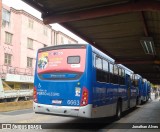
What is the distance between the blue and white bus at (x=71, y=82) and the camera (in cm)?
1101

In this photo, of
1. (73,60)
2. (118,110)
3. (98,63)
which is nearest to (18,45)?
(118,110)

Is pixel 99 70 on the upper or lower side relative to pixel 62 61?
lower

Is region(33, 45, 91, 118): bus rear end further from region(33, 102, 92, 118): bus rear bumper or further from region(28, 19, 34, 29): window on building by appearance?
region(28, 19, 34, 29): window on building

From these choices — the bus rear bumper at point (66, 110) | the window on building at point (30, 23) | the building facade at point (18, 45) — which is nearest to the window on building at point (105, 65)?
the bus rear bumper at point (66, 110)

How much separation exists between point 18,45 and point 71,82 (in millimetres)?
29160

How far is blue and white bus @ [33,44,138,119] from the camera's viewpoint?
1101 cm

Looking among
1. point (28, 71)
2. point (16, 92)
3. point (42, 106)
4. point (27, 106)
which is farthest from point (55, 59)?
point (28, 71)

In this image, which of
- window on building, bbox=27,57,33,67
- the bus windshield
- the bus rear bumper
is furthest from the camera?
window on building, bbox=27,57,33,67

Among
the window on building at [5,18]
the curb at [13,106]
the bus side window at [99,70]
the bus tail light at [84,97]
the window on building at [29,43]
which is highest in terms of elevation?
the window on building at [5,18]

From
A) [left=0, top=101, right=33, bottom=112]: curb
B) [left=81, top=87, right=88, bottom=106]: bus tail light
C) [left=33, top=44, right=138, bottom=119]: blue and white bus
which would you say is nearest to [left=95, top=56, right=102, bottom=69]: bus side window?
[left=33, top=44, right=138, bottom=119]: blue and white bus

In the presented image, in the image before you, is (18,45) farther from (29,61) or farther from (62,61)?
(62,61)

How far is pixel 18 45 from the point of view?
3916 centimetres

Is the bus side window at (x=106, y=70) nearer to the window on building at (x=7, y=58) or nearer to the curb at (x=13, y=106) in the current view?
the curb at (x=13, y=106)

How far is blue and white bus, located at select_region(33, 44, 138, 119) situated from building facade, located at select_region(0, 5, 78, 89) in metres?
22.6
